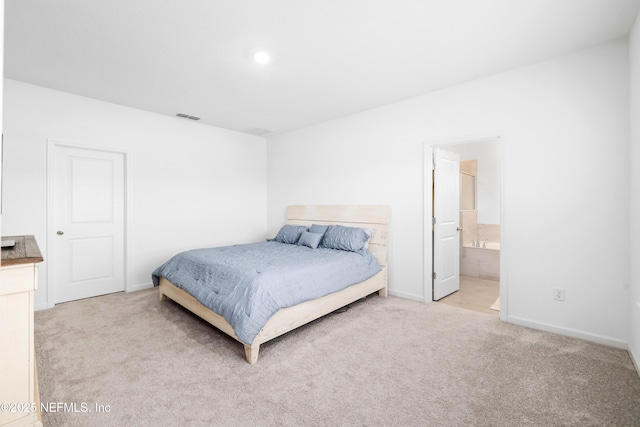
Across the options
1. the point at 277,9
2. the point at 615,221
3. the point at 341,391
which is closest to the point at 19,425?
the point at 341,391

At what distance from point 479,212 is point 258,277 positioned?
15.6 ft

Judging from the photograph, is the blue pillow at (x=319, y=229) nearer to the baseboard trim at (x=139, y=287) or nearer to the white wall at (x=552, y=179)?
the white wall at (x=552, y=179)

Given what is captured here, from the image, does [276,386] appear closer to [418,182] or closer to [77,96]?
[418,182]

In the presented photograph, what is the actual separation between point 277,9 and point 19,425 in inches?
111

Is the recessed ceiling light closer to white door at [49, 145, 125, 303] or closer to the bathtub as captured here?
white door at [49, 145, 125, 303]

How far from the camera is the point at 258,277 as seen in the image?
248cm

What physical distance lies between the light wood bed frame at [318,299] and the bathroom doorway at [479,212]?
1.59 metres

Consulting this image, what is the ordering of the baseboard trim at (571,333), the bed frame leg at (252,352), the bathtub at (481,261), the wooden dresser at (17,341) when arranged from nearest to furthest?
the wooden dresser at (17,341)
the bed frame leg at (252,352)
the baseboard trim at (571,333)
the bathtub at (481,261)

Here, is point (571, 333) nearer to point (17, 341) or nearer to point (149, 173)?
point (17, 341)

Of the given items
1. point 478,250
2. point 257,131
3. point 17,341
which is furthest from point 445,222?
point 17,341

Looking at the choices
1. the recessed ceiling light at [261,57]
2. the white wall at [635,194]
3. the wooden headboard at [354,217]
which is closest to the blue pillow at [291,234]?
the wooden headboard at [354,217]

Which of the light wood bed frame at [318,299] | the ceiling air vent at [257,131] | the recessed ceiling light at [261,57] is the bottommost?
the light wood bed frame at [318,299]

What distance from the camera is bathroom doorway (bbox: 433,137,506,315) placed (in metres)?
4.77

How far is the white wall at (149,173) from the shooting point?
3.29 metres
